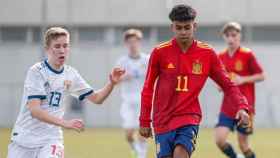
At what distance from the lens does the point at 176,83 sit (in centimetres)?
884

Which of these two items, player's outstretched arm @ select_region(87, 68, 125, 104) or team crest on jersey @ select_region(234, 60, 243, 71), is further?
team crest on jersey @ select_region(234, 60, 243, 71)

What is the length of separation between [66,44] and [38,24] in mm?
28280

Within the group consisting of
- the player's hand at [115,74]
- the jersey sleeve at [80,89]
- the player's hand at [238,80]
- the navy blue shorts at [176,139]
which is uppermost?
the player's hand at [115,74]

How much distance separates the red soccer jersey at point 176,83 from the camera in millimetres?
8812

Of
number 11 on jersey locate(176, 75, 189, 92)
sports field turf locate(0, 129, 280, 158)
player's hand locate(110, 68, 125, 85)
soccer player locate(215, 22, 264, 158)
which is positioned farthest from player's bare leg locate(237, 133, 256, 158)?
player's hand locate(110, 68, 125, 85)

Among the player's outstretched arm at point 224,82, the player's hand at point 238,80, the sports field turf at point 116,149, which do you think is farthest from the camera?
the sports field turf at point 116,149

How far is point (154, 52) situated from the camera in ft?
29.2

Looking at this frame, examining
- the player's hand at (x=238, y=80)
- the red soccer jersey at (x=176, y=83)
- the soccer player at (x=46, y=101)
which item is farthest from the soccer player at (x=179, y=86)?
the player's hand at (x=238, y=80)

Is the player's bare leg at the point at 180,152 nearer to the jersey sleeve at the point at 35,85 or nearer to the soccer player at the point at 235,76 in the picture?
the jersey sleeve at the point at 35,85

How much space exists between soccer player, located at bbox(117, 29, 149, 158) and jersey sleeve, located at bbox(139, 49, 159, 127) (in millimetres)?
6340

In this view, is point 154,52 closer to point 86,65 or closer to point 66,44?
point 66,44

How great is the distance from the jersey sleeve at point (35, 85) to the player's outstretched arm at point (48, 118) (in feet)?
0.22

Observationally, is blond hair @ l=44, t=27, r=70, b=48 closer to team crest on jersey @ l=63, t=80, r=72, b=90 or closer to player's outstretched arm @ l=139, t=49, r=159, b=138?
team crest on jersey @ l=63, t=80, r=72, b=90

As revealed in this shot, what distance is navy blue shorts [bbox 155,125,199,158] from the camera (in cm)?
875
